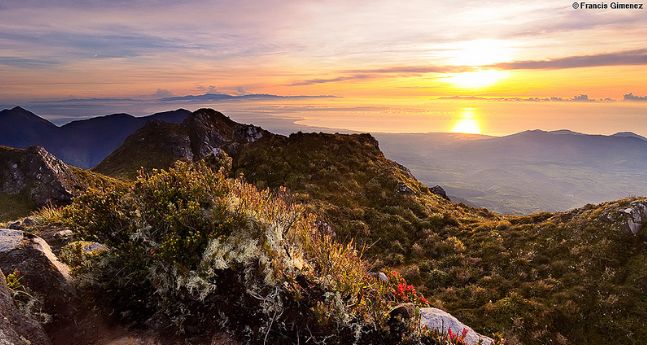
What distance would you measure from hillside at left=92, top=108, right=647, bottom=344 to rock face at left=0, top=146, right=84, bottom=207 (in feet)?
218

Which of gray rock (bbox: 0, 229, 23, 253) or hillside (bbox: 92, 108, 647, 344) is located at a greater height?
gray rock (bbox: 0, 229, 23, 253)

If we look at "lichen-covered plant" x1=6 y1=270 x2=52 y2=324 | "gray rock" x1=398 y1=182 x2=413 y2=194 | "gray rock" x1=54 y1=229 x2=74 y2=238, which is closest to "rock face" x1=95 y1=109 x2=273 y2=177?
"gray rock" x1=398 y1=182 x2=413 y2=194

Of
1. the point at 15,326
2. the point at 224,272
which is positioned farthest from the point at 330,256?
the point at 15,326

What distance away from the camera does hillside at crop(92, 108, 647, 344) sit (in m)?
15.4

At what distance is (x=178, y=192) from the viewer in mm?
7449

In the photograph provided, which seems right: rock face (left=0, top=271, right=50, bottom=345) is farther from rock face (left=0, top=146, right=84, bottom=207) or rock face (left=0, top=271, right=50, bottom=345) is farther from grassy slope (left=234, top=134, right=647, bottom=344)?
rock face (left=0, top=146, right=84, bottom=207)

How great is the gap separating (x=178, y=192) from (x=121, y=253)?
153cm

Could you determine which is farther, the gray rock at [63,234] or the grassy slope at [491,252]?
the grassy slope at [491,252]

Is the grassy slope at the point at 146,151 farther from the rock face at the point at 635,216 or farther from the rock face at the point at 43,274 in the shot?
the rock face at the point at 43,274

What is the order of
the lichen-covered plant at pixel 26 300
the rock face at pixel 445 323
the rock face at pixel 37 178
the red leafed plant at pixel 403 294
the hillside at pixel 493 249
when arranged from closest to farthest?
the lichen-covered plant at pixel 26 300
the red leafed plant at pixel 403 294
the rock face at pixel 445 323
the hillside at pixel 493 249
the rock face at pixel 37 178

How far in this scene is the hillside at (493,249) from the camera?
15.4 m

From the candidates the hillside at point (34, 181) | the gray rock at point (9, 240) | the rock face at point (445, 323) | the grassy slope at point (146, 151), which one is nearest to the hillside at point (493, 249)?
the rock face at point (445, 323)

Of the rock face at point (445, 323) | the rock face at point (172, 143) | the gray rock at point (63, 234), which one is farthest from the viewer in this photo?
the rock face at point (172, 143)

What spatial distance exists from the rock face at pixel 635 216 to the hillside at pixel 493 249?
0.05 m
